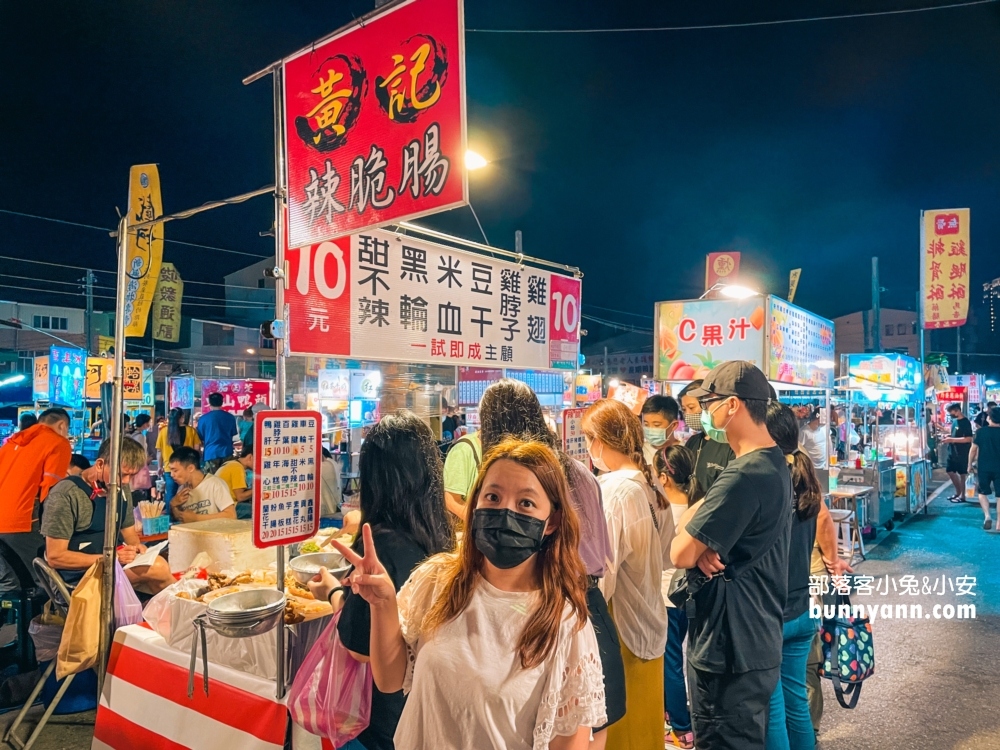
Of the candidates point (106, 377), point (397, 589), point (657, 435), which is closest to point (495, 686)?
point (397, 589)

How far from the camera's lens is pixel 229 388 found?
18.5 meters

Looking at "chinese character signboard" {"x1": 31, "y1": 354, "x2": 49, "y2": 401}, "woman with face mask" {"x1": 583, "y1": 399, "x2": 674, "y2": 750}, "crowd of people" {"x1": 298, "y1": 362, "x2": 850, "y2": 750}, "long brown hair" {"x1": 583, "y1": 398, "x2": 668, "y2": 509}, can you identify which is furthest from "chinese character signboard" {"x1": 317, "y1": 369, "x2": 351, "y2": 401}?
"woman with face mask" {"x1": 583, "y1": 399, "x2": 674, "y2": 750}

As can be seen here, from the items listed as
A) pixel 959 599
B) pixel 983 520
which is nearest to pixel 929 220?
pixel 983 520

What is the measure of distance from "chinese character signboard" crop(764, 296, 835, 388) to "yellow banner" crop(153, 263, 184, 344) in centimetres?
1546

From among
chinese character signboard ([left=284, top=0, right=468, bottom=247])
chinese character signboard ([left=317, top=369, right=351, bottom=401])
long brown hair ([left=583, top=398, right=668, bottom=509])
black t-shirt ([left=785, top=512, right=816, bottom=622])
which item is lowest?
black t-shirt ([left=785, top=512, right=816, bottom=622])

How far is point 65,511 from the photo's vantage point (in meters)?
4.36

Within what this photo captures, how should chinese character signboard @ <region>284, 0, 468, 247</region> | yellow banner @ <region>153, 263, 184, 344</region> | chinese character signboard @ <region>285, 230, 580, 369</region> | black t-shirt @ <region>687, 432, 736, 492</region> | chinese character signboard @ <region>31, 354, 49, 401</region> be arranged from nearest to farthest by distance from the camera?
chinese character signboard @ <region>284, 0, 468, 247</region>, chinese character signboard @ <region>285, 230, 580, 369</region>, black t-shirt @ <region>687, 432, 736, 492</region>, chinese character signboard @ <region>31, 354, 49, 401</region>, yellow banner @ <region>153, 263, 184, 344</region>

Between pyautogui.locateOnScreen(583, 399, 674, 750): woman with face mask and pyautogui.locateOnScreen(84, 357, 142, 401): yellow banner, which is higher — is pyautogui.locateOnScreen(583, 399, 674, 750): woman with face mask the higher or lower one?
the lower one

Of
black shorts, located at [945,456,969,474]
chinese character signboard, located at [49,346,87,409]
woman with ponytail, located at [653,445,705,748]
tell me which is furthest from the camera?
chinese character signboard, located at [49,346,87,409]

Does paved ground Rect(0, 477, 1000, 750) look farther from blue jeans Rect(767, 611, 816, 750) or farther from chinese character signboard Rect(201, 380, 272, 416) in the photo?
chinese character signboard Rect(201, 380, 272, 416)

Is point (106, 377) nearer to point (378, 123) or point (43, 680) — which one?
point (43, 680)

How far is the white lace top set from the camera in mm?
1598

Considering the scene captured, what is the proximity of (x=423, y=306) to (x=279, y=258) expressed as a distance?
135 cm

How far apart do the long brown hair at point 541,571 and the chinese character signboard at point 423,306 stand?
6.56 ft
